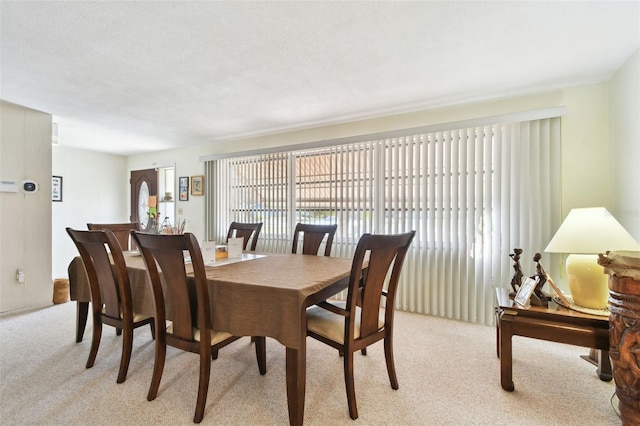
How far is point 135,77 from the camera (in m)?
2.60

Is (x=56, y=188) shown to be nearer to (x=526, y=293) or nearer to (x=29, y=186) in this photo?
(x=29, y=186)

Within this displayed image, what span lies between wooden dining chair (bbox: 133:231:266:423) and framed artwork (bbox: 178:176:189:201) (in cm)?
393

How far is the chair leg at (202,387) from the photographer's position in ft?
5.11

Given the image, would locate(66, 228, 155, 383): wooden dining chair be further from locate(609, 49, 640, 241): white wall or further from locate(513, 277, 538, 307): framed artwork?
locate(609, 49, 640, 241): white wall

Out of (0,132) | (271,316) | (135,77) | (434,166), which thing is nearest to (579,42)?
(434,166)

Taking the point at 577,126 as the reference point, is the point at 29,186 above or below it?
below

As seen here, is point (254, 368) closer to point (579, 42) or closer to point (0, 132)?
point (579, 42)

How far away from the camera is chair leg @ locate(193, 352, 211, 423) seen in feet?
5.11

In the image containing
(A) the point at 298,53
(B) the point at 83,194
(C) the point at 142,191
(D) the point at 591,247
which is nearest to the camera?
(D) the point at 591,247

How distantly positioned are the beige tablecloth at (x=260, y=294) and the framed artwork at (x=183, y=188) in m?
3.45

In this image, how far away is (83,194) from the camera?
18.1 ft

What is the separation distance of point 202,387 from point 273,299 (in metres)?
0.64

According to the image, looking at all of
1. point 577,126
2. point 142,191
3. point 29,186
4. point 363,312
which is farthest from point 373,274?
point 142,191

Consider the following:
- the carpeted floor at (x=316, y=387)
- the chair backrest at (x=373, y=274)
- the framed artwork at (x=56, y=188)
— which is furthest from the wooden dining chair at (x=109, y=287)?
the framed artwork at (x=56, y=188)
